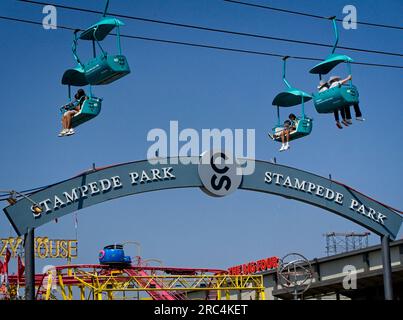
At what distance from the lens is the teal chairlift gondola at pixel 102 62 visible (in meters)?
19.9

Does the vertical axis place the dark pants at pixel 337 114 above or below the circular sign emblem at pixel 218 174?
above

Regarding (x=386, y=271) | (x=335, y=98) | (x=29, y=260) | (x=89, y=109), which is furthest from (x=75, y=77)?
(x=386, y=271)

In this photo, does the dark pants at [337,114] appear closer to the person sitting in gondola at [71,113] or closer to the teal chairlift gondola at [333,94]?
the teal chairlift gondola at [333,94]

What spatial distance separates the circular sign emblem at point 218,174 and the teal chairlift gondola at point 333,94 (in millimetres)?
3479

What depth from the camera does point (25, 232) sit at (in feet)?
74.6

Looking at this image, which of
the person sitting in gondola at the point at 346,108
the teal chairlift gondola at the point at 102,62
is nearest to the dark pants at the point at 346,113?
the person sitting in gondola at the point at 346,108

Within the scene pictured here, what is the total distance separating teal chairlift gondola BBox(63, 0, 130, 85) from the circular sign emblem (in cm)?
547

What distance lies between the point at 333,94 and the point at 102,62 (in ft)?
20.9

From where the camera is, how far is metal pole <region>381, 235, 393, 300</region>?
27734mm

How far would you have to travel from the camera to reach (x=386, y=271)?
28.3 m

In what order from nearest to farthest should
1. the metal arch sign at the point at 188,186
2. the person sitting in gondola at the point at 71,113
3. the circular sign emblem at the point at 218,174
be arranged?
the person sitting in gondola at the point at 71,113
the metal arch sign at the point at 188,186
the circular sign emblem at the point at 218,174

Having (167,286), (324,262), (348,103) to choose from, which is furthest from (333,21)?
(324,262)
